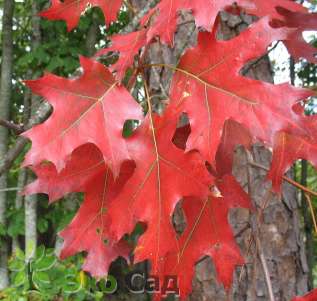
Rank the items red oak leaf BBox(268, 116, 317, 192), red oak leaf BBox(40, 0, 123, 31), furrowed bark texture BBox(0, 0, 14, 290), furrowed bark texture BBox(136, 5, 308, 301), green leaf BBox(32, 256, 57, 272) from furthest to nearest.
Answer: furrowed bark texture BBox(0, 0, 14, 290)
green leaf BBox(32, 256, 57, 272)
furrowed bark texture BBox(136, 5, 308, 301)
red oak leaf BBox(40, 0, 123, 31)
red oak leaf BBox(268, 116, 317, 192)

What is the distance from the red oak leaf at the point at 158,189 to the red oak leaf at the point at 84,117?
61 mm

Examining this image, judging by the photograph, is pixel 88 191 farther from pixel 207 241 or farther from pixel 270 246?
pixel 270 246

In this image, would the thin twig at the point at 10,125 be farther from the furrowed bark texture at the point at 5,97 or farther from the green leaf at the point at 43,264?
the furrowed bark texture at the point at 5,97

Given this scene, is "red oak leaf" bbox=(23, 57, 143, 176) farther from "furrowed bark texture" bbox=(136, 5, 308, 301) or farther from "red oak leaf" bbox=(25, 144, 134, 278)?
"furrowed bark texture" bbox=(136, 5, 308, 301)

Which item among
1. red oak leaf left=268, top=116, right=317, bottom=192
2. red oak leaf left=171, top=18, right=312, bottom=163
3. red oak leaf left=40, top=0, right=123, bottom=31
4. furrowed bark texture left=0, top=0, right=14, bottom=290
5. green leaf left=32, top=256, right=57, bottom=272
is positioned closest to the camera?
red oak leaf left=171, top=18, right=312, bottom=163

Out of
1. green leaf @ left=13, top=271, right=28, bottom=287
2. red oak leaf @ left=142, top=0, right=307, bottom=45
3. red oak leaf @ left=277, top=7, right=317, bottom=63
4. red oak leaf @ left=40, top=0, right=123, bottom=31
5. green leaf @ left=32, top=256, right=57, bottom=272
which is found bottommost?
green leaf @ left=13, top=271, right=28, bottom=287

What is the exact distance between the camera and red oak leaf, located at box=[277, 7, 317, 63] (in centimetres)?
103

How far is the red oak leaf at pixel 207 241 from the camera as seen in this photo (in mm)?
828

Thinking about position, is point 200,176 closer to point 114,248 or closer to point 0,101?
point 114,248

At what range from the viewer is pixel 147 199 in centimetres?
73

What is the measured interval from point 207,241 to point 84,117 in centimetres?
34

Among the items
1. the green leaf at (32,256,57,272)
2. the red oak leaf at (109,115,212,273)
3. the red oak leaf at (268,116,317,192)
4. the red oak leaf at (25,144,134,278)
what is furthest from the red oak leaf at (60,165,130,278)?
the green leaf at (32,256,57,272)

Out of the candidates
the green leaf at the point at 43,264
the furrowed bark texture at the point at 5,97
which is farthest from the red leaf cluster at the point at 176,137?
the furrowed bark texture at the point at 5,97

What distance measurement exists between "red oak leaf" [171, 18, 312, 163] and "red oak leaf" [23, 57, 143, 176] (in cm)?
10
